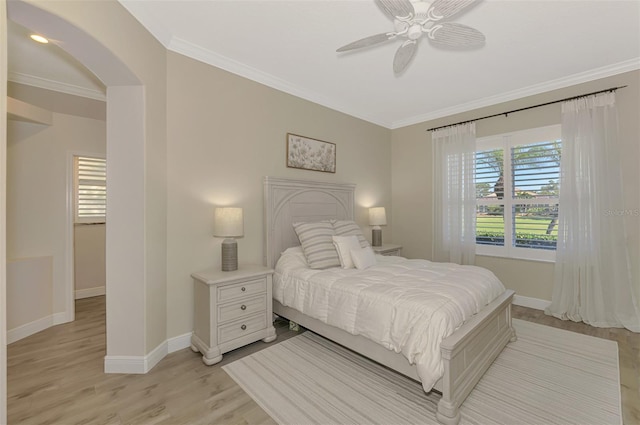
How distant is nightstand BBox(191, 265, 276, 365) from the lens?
7.88 feet

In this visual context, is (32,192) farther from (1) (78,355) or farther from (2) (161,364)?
(2) (161,364)

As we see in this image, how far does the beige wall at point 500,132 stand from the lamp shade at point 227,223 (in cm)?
323

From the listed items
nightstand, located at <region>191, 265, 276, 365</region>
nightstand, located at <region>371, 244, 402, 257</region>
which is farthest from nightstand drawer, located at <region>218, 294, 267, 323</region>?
nightstand, located at <region>371, 244, 402, 257</region>

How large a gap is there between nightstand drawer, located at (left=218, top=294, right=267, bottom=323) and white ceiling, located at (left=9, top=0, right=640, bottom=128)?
2.38 metres

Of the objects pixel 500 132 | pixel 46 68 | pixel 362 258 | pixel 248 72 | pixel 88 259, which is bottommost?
pixel 88 259

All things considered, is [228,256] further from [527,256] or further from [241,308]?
[527,256]

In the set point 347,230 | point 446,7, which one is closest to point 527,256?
point 347,230

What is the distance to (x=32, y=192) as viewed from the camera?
3.29 metres

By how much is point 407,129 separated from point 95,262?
221 inches

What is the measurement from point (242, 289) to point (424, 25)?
2566mm

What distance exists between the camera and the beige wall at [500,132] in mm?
3088

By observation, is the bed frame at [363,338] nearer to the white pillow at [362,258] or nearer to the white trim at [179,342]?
the white pillow at [362,258]

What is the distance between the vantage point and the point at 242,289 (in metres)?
2.59

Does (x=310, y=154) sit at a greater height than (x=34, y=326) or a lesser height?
greater
